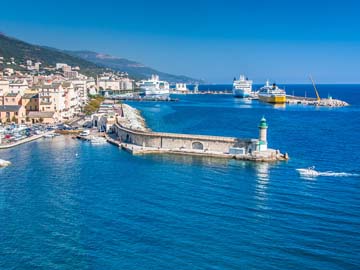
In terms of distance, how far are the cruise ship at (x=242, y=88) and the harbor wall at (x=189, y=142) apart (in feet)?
290

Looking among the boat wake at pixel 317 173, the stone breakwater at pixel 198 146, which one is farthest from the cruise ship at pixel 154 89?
the boat wake at pixel 317 173

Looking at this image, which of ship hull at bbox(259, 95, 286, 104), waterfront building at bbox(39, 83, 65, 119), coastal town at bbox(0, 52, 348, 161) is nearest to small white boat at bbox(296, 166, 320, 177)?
coastal town at bbox(0, 52, 348, 161)

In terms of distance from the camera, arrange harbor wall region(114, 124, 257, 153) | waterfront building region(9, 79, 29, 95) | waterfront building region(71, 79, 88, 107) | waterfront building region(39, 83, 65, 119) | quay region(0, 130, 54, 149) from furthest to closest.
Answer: waterfront building region(71, 79, 88, 107), waterfront building region(9, 79, 29, 95), waterfront building region(39, 83, 65, 119), quay region(0, 130, 54, 149), harbor wall region(114, 124, 257, 153)

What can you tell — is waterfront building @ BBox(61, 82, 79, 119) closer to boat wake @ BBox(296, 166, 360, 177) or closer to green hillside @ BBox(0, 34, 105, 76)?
boat wake @ BBox(296, 166, 360, 177)

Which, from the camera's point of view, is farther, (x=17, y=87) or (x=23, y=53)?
(x=23, y=53)

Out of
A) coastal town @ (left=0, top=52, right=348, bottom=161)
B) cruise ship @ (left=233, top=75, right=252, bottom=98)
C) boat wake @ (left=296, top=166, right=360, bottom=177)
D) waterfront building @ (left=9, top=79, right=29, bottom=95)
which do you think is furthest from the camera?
cruise ship @ (left=233, top=75, right=252, bottom=98)

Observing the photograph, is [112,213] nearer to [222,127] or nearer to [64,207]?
[64,207]

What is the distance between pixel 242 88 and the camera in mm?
120750

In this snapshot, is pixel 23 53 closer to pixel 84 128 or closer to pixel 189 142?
pixel 84 128

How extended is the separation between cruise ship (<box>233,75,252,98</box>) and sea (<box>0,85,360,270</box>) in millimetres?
90840

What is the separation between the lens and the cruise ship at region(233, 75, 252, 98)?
119463mm

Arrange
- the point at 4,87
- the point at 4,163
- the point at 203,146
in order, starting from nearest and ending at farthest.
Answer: the point at 4,163 → the point at 203,146 → the point at 4,87

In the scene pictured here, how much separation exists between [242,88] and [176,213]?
106004 mm

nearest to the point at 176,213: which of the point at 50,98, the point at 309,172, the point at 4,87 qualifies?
the point at 309,172
